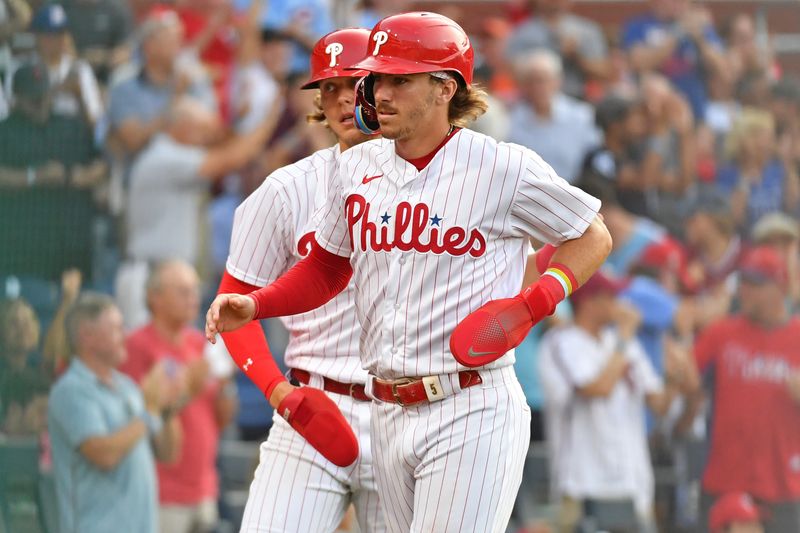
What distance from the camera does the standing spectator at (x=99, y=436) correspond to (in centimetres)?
559

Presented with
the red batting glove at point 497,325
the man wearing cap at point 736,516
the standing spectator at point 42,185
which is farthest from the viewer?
the man wearing cap at point 736,516

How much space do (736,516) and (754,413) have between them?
0.62 meters

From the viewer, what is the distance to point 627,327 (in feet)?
23.9

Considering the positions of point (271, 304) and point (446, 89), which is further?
point (271, 304)

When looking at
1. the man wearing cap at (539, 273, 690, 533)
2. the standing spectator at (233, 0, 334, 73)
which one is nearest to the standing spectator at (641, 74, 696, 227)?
the man wearing cap at (539, 273, 690, 533)

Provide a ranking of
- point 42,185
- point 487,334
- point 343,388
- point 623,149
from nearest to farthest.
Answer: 1. point 487,334
2. point 343,388
3. point 42,185
4. point 623,149

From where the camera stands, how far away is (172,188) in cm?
698

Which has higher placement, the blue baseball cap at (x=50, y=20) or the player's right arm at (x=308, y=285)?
the blue baseball cap at (x=50, y=20)

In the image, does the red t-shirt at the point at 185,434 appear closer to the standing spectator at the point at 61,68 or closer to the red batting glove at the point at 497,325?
the standing spectator at the point at 61,68

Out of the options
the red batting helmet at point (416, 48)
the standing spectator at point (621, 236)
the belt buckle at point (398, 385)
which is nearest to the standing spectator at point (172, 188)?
the standing spectator at point (621, 236)

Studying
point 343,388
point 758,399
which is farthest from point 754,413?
point 343,388

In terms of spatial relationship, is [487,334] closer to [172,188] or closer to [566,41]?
[172,188]

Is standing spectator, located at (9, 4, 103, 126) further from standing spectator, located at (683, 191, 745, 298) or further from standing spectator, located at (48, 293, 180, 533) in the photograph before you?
standing spectator, located at (683, 191, 745, 298)

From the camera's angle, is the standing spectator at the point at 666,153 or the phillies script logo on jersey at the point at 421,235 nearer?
the phillies script logo on jersey at the point at 421,235
